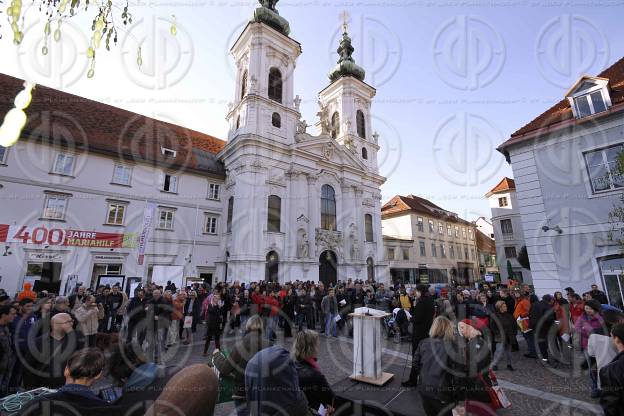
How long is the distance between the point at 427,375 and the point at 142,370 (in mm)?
3030

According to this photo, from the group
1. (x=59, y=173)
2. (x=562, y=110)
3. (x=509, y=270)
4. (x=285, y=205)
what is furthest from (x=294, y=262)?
(x=509, y=270)

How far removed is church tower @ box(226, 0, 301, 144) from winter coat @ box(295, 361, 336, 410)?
20688 millimetres

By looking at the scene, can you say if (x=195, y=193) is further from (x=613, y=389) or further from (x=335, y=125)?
(x=613, y=389)

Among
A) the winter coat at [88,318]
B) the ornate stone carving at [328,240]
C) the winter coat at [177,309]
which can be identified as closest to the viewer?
the winter coat at [88,318]

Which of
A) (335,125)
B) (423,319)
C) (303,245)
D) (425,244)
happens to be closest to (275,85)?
(335,125)

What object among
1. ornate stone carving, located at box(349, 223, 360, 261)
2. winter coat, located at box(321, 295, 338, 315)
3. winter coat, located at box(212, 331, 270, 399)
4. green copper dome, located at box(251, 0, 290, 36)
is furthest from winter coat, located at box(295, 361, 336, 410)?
green copper dome, located at box(251, 0, 290, 36)

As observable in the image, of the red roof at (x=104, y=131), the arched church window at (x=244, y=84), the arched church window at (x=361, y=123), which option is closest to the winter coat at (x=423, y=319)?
the red roof at (x=104, y=131)

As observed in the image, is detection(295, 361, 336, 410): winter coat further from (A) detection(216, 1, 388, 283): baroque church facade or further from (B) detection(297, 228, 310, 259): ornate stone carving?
(B) detection(297, 228, 310, 259): ornate stone carving

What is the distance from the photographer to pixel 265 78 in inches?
955

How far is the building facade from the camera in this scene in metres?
35.5

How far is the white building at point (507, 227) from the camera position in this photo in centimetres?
3069

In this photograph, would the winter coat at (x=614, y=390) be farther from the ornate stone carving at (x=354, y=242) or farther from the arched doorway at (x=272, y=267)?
the ornate stone carving at (x=354, y=242)

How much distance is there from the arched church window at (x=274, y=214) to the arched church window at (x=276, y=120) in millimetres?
6426

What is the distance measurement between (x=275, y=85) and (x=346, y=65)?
12409mm
